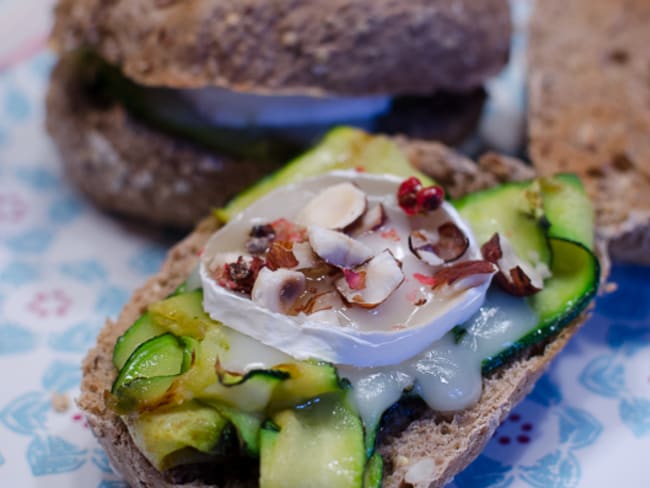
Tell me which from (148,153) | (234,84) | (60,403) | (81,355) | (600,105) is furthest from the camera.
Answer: (600,105)

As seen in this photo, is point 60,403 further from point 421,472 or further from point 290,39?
point 290,39

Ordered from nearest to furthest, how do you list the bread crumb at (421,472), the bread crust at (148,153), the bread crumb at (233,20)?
1. the bread crumb at (421,472)
2. the bread crumb at (233,20)
3. the bread crust at (148,153)

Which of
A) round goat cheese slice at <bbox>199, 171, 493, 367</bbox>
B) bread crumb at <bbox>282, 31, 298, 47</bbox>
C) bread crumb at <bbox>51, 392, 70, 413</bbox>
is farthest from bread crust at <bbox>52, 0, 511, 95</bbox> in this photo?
bread crumb at <bbox>51, 392, 70, 413</bbox>

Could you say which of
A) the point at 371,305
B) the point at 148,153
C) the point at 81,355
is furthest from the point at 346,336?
the point at 148,153

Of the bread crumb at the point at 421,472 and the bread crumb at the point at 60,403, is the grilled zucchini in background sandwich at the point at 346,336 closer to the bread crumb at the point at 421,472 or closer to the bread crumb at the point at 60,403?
the bread crumb at the point at 421,472

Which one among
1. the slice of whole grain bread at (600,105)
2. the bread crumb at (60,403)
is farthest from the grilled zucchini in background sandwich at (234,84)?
the bread crumb at (60,403)

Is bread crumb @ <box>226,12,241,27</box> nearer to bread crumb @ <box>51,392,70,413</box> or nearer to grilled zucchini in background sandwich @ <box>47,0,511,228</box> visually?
grilled zucchini in background sandwich @ <box>47,0,511,228</box>
